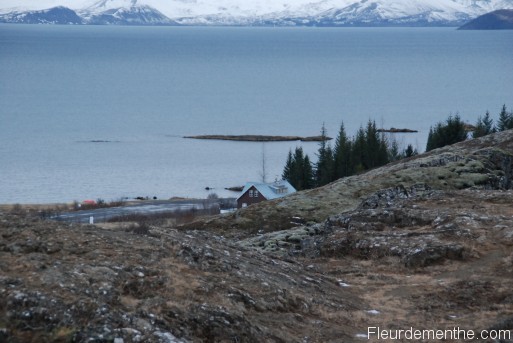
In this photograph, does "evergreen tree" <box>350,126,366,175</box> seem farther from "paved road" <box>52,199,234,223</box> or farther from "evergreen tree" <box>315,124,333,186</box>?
"paved road" <box>52,199,234,223</box>

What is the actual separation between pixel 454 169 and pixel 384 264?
19.3 metres

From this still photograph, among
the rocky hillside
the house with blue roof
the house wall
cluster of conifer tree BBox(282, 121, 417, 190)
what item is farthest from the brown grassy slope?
cluster of conifer tree BBox(282, 121, 417, 190)

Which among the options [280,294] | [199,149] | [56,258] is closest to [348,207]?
[280,294]

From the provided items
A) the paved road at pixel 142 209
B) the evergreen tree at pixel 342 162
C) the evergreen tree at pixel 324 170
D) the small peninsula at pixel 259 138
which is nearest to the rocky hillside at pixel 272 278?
the paved road at pixel 142 209

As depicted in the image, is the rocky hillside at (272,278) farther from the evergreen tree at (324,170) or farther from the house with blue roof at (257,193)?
the evergreen tree at (324,170)

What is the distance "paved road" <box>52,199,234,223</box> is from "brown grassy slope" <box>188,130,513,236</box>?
24422mm

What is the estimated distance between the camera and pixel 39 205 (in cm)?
8044

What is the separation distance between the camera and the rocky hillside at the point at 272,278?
15297 millimetres

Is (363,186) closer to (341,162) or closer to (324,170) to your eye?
(341,162)

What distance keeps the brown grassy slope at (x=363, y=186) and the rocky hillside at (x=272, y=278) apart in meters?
5.96

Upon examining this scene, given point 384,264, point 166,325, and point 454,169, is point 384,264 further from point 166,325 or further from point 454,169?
point 454,169

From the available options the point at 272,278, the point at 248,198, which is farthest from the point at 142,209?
the point at 272,278

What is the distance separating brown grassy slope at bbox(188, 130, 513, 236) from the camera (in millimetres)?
40594

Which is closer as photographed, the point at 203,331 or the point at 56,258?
the point at 203,331
